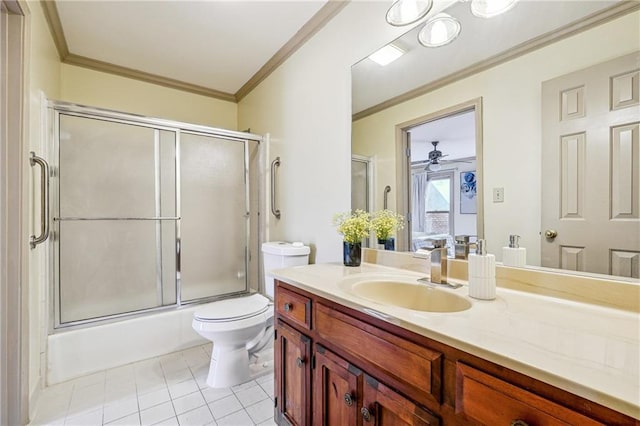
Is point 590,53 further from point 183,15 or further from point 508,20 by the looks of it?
point 183,15

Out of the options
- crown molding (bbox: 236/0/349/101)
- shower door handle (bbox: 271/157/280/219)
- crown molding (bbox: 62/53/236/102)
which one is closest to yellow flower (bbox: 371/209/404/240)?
shower door handle (bbox: 271/157/280/219)

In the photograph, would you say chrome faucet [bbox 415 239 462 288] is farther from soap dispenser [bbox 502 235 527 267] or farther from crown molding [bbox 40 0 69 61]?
crown molding [bbox 40 0 69 61]

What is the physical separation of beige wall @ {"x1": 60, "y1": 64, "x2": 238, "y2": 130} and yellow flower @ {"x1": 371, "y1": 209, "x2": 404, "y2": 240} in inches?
95.7

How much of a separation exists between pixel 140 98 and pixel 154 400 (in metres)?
2.58

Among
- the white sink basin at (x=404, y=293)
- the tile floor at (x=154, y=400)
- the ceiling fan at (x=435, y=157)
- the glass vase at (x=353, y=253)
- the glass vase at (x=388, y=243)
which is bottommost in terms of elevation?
the tile floor at (x=154, y=400)

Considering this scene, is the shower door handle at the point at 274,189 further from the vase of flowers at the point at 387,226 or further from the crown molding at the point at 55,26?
the crown molding at the point at 55,26

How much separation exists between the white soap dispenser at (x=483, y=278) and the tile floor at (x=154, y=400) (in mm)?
1250

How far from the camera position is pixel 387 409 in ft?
2.80

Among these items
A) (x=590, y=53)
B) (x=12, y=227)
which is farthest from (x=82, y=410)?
(x=590, y=53)

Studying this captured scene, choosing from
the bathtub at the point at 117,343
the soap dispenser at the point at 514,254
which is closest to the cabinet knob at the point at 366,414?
the soap dispenser at the point at 514,254

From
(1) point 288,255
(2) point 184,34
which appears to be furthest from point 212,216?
(2) point 184,34

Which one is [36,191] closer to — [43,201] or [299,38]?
[43,201]

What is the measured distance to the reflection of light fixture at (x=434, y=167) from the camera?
1.38 meters

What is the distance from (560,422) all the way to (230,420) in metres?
1.52
